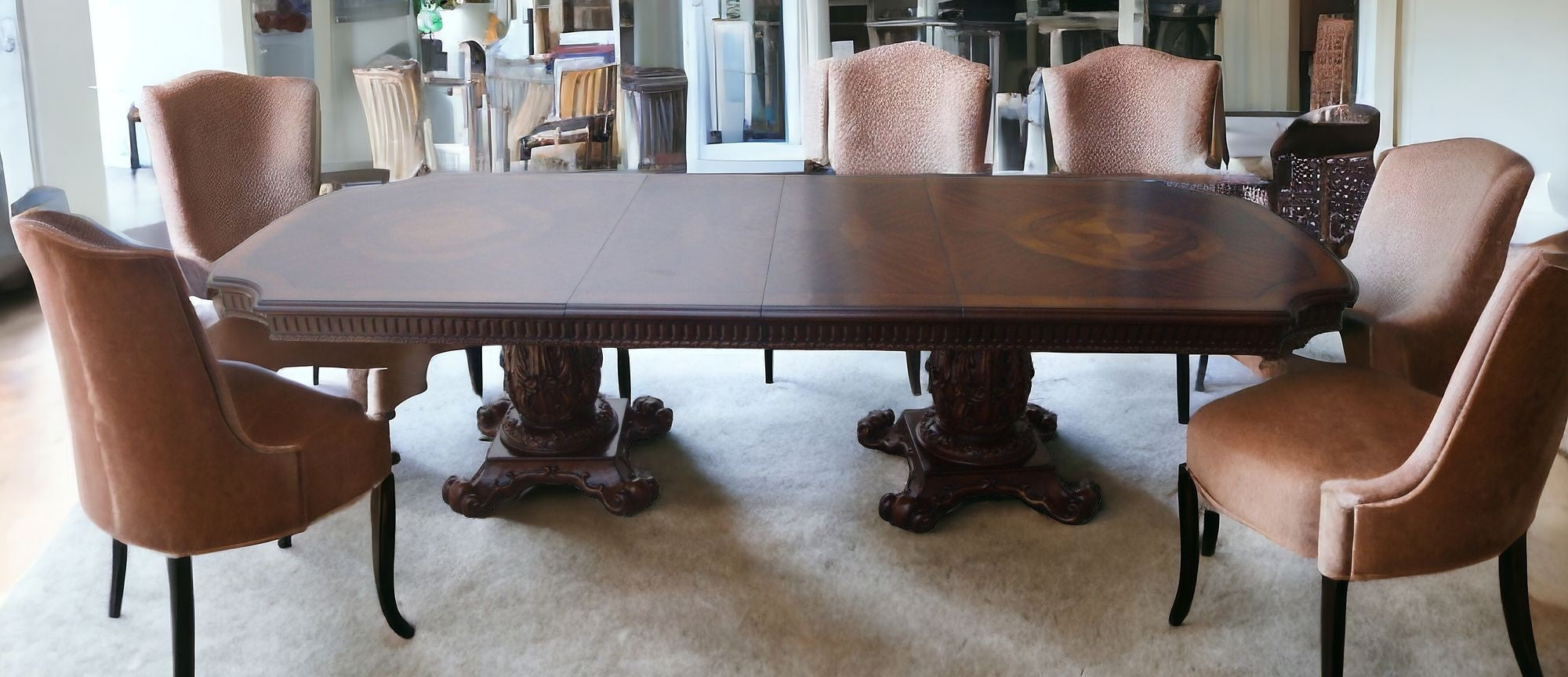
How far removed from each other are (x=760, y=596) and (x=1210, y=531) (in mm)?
941

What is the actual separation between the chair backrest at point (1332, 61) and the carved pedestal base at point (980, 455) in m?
2.60

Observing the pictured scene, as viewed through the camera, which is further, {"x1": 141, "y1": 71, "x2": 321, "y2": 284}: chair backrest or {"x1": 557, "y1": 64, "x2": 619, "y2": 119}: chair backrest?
{"x1": 557, "y1": 64, "x2": 619, "y2": 119}: chair backrest

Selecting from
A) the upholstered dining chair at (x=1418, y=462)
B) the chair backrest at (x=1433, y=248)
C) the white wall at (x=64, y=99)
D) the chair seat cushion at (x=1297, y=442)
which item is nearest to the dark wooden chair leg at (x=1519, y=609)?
the upholstered dining chair at (x=1418, y=462)

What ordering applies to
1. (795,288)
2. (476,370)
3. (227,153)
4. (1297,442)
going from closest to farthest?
(1297,442) < (795,288) < (227,153) < (476,370)

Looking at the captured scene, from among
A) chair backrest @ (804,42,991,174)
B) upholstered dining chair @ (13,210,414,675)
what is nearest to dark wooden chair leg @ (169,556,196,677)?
upholstered dining chair @ (13,210,414,675)

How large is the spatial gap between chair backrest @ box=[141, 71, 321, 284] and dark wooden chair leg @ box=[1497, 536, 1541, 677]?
2.88 metres

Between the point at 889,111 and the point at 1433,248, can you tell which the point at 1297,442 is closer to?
the point at 1433,248

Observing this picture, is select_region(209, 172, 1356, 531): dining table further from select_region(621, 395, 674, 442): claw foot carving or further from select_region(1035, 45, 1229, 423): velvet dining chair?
select_region(1035, 45, 1229, 423): velvet dining chair

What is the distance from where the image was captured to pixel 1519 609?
201cm

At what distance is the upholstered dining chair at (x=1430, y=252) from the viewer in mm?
2248

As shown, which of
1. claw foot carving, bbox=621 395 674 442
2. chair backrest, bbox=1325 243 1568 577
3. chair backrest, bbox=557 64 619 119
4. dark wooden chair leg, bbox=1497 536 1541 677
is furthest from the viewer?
chair backrest, bbox=557 64 619 119

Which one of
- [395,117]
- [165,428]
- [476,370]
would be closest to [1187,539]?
[165,428]

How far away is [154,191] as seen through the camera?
5.30 m

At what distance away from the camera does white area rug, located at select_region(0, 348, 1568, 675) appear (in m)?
2.18
